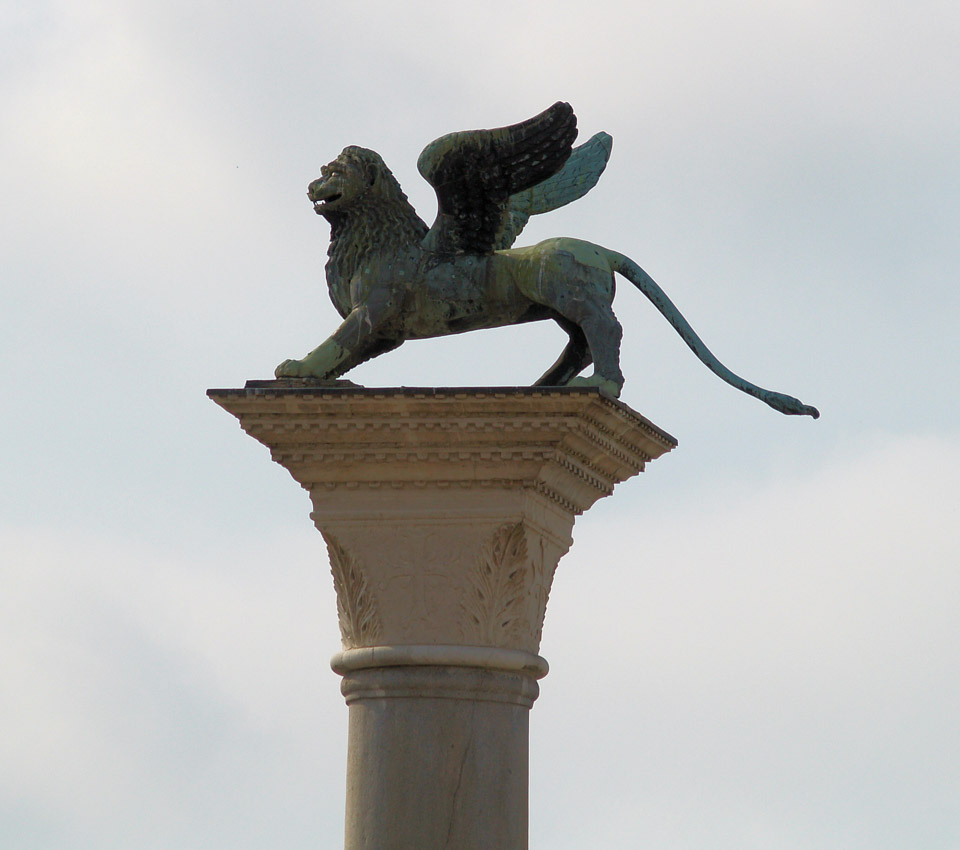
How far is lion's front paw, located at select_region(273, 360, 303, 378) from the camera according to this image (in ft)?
34.9

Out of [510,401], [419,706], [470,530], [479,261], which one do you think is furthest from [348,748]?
[479,261]

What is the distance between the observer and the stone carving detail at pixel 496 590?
1035 cm

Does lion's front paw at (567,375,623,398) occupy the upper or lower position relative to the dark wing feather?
lower

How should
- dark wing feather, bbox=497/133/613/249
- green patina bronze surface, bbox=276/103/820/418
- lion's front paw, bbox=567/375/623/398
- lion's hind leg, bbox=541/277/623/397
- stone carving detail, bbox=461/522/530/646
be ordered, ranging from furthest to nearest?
dark wing feather, bbox=497/133/613/249 < green patina bronze surface, bbox=276/103/820/418 < lion's hind leg, bbox=541/277/623/397 < lion's front paw, bbox=567/375/623/398 < stone carving detail, bbox=461/522/530/646

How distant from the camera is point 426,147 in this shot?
35.9 feet

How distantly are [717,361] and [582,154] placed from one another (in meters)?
2.03

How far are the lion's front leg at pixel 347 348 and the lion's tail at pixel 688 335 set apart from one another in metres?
1.37

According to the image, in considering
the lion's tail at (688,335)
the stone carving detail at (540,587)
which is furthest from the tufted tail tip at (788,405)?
the stone carving detail at (540,587)

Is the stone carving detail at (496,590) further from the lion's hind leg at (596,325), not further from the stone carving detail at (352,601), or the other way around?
the lion's hind leg at (596,325)

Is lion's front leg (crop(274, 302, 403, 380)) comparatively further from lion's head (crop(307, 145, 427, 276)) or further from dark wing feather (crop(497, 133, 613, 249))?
dark wing feather (crop(497, 133, 613, 249))

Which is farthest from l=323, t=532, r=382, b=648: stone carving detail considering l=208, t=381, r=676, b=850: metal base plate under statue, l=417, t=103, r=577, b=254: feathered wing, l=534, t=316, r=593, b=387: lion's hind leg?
l=417, t=103, r=577, b=254: feathered wing

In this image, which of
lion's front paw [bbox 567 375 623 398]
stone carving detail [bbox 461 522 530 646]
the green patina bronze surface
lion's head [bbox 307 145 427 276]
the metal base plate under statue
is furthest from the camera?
lion's head [bbox 307 145 427 276]

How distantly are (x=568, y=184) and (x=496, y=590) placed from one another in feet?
10.0

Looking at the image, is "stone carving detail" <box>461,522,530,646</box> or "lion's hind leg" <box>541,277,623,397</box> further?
"lion's hind leg" <box>541,277,623,397</box>
